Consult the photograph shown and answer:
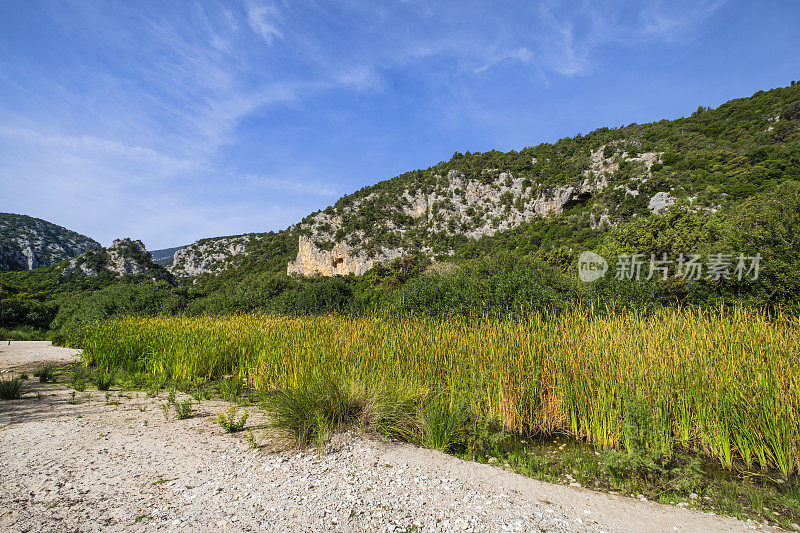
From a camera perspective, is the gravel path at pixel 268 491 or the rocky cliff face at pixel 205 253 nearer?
the gravel path at pixel 268 491

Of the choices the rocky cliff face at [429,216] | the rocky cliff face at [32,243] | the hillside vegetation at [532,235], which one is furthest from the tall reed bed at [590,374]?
the rocky cliff face at [32,243]

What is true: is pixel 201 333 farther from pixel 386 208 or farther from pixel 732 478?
pixel 386 208

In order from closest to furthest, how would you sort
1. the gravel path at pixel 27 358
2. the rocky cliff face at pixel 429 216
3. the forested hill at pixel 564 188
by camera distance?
the gravel path at pixel 27 358
the forested hill at pixel 564 188
the rocky cliff face at pixel 429 216

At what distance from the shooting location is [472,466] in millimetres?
3326

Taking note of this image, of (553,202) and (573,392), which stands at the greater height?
(553,202)

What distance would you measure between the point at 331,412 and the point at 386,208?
2536 inches

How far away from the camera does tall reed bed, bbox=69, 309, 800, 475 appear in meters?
3.47

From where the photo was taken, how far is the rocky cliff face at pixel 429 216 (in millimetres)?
52656

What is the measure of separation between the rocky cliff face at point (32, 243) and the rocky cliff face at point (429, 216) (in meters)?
42.7

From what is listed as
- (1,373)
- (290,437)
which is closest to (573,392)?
(290,437)

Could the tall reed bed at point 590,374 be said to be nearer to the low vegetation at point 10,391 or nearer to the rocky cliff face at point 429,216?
the low vegetation at point 10,391

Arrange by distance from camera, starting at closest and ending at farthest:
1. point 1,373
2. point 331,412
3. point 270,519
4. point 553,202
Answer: point 270,519 → point 331,412 → point 1,373 → point 553,202

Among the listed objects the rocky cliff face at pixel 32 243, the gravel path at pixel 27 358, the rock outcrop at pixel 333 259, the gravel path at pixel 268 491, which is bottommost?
the gravel path at pixel 27 358

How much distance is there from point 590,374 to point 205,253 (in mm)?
96975
